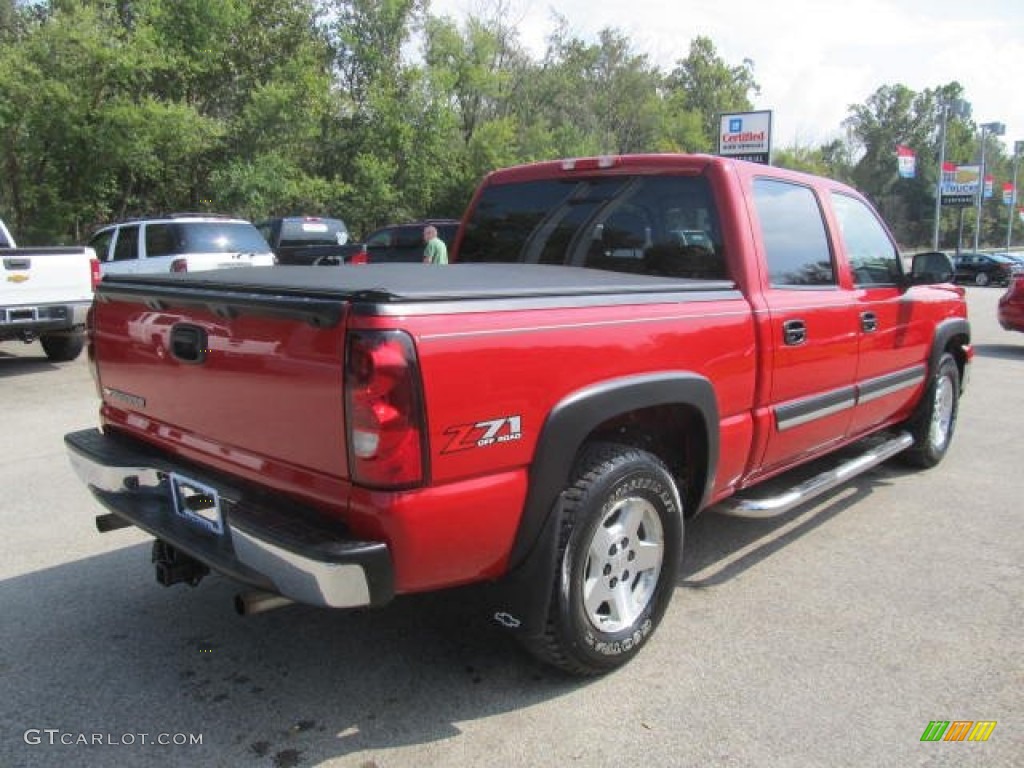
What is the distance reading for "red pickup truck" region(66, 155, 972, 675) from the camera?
7.80 ft

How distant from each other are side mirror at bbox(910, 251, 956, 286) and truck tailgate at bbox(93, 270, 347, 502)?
409 centimetres

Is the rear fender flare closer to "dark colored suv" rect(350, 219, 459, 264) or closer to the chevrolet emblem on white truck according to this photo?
the chevrolet emblem on white truck

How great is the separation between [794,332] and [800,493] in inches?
30.3

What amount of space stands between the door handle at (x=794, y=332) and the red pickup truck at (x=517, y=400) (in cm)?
1

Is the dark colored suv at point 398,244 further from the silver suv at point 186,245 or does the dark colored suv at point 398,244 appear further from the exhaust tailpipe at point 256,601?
the exhaust tailpipe at point 256,601

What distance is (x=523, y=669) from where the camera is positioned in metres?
3.18

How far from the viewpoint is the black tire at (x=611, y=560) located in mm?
2826

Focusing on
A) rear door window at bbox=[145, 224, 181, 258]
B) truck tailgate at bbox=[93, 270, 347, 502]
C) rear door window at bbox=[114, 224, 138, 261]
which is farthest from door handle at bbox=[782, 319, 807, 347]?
rear door window at bbox=[114, 224, 138, 261]

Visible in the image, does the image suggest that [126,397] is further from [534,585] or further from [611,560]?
[611,560]

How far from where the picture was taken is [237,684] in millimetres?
3051

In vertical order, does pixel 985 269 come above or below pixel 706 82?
below

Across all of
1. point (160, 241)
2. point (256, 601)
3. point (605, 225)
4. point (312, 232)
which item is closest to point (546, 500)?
point (256, 601)

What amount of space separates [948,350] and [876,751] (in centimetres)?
414

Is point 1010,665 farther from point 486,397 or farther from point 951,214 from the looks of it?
point 951,214
